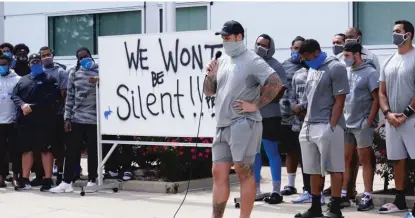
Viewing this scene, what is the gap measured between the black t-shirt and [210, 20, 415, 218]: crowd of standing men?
10.5ft

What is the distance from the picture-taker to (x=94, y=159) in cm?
1034

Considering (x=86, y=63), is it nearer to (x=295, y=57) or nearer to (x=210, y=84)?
(x=295, y=57)

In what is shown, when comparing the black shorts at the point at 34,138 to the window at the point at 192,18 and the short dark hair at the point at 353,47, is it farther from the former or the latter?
the short dark hair at the point at 353,47

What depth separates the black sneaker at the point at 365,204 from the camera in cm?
820

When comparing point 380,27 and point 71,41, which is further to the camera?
point 71,41

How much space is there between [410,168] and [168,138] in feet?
11.0

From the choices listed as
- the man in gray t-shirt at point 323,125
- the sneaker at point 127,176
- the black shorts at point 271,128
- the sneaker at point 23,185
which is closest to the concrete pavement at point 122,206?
the sneaker at point 23,185

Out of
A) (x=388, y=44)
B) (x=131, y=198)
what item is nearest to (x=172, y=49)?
(x=131, y=198)

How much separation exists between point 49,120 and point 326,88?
4.42 meters

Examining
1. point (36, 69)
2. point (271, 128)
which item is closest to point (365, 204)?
point (271, 128)

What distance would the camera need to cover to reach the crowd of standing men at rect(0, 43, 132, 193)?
402 inches

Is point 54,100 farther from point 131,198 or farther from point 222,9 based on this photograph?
point 222,9

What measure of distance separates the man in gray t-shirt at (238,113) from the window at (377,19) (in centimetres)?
548

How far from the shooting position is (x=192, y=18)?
13359mm
